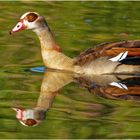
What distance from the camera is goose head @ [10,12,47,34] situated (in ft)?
46.2

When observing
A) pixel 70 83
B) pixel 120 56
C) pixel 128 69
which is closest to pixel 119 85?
pixel 70 83

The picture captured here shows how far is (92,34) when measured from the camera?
16.0m

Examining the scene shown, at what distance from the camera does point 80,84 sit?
12.6m

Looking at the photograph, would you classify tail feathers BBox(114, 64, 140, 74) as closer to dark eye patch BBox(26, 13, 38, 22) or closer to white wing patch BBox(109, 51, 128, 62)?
white wing patch BBox(109, 51, 128, 62)

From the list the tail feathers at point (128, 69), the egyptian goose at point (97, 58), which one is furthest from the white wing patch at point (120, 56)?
the tail feathers at point (128, 69)

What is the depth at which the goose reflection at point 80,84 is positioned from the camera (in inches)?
425

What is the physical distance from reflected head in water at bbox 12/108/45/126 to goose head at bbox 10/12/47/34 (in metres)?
3.29

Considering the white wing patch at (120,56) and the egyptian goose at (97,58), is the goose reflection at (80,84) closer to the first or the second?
the egyptian goose at (97,58)

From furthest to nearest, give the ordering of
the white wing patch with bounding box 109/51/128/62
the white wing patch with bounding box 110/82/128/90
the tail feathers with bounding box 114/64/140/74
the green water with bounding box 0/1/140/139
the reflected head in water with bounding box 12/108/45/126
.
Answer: the tail feathers with bounding box 114/64/140/74 → the white wing patch with bounding box 109/51/128/62 → the white wing patch with bounding box 110/82/128/90 → the reflected head in water with bounding box 12/108/45/126 → the green water with bounding box 0/1/140/139

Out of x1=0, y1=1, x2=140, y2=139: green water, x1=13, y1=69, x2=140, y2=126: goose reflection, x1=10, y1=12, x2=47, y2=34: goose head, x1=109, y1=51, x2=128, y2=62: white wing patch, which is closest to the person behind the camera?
x1=0, y1=1, x2=140, y2=139: green water

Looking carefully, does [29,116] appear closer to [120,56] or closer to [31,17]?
[120,56]

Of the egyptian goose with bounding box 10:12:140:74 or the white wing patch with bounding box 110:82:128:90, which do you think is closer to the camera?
the white wing patch with bounding box 110:82:128:90

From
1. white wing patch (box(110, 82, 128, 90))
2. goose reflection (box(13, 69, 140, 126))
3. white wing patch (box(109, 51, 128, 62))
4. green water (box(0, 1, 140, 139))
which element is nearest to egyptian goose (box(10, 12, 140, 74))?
white wing patch (box(109, 51, 128, 62))

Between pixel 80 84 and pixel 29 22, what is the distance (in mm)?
1923
